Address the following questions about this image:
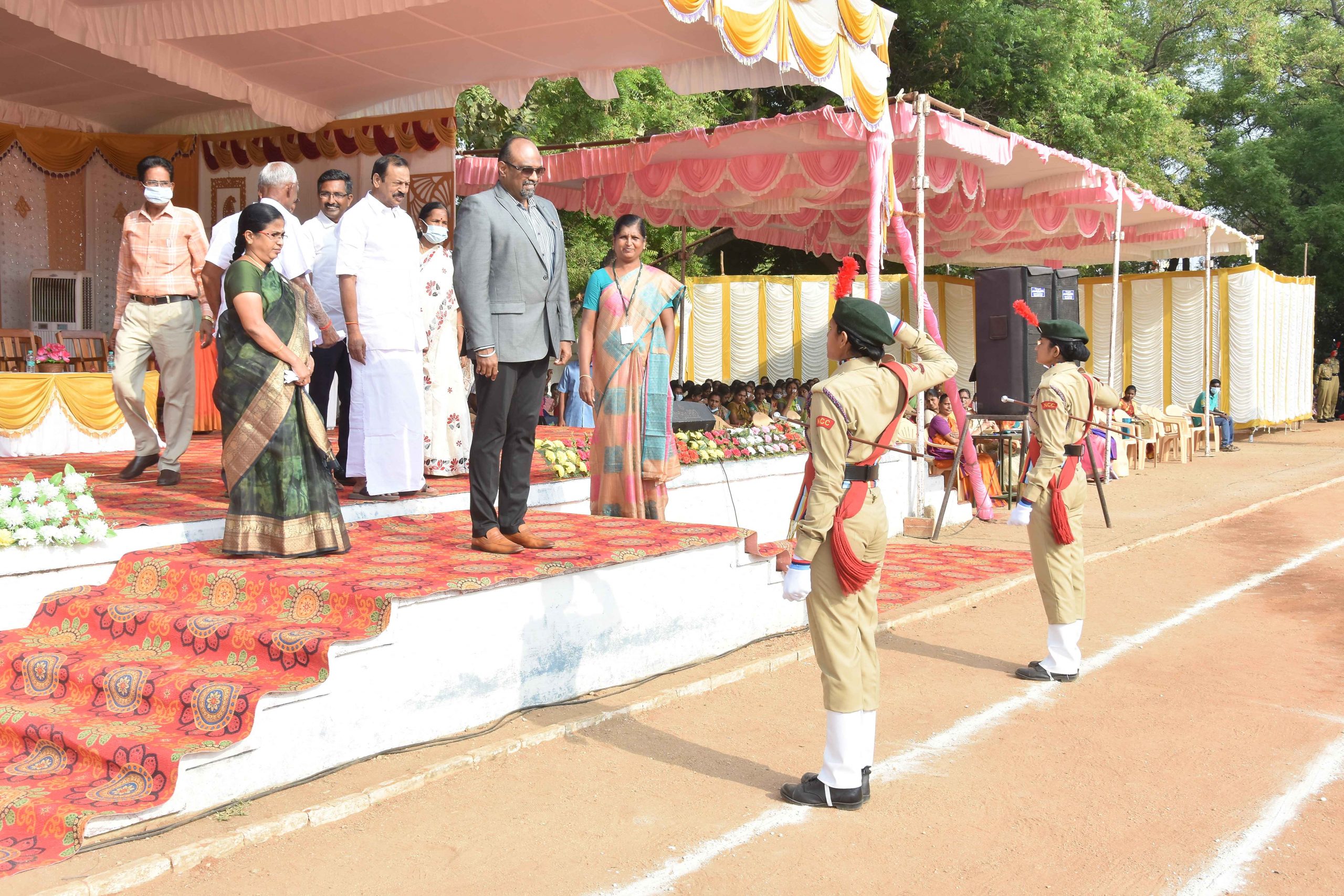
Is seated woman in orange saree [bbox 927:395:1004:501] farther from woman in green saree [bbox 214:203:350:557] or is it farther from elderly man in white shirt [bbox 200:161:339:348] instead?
woman in green saree [bbox 214:203:350:557]

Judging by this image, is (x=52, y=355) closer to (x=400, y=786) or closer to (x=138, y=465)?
(x=138, y=465)

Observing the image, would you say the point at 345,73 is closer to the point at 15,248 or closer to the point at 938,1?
the point at 15,248

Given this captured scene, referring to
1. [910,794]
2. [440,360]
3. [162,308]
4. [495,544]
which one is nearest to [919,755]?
[910,794]

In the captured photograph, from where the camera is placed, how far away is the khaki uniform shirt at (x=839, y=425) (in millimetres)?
3996

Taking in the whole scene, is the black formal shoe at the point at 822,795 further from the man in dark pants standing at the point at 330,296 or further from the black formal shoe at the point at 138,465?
the black formal shoe at the point at 138,465

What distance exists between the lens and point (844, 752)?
4039 mm

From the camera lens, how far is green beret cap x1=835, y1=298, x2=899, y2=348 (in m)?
4.10

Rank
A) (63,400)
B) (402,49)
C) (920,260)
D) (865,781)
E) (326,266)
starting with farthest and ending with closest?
1. (920,260)
2. (402,49)
3. (63,400)
4. (326,266)
5. (865,781)

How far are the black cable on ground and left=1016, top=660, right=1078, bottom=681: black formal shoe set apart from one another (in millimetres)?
1333

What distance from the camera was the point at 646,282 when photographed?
6.45m

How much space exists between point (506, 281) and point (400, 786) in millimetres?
2193

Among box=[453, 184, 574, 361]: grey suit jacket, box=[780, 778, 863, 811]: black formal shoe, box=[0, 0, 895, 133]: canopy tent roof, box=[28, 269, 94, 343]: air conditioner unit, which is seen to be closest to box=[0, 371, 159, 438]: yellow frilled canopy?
box=[0, 0, 895, 133]: canopy tent roof

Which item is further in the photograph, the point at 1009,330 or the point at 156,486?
the point at 1009,330

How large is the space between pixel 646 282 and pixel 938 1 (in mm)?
16345
